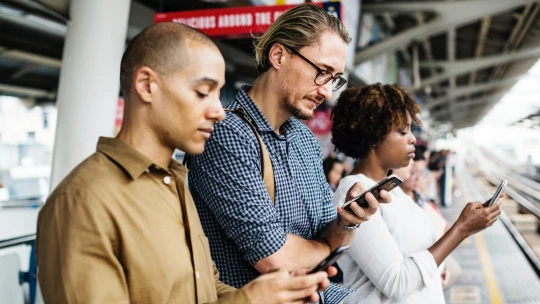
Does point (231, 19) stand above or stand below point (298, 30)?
above

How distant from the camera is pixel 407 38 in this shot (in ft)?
37.1

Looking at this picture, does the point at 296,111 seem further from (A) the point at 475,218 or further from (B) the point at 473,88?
(B) the point at 473,88

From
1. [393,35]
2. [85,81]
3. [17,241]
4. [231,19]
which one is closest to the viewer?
[17,241]

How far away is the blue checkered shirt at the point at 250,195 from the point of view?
1.50 meters

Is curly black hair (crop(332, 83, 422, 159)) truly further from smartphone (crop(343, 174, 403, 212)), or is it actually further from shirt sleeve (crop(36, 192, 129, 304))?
shirt sleeve (crop(36, 192, 129, 304))

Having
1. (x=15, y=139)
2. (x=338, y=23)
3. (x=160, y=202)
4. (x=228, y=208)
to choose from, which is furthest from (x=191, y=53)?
(x=15, y=139)

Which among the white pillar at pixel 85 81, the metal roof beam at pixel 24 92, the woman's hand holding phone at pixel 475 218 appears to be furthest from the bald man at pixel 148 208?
the metal roof beam at pixel 24 92

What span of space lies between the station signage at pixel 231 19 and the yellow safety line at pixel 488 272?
394 centimetres

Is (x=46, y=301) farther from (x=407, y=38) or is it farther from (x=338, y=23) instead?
(x=407, y=38)

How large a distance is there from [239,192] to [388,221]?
915 mm

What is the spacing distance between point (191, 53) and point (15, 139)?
444 cm

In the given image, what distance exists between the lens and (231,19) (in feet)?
15.3

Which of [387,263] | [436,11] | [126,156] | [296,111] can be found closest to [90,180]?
[126,156]

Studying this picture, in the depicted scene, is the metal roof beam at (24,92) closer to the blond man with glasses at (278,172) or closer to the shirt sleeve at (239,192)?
the blond man with glasses at (278,172)
